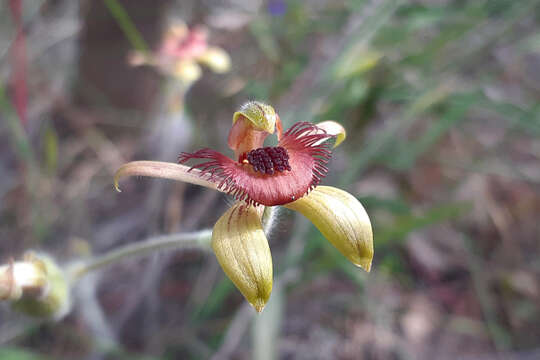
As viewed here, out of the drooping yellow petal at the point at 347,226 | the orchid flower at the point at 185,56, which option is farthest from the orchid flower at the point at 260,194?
the orchid flower at the point at 185,56

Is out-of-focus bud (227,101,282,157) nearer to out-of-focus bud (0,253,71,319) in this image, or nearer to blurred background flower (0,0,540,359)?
out-of-focus bud (0,253,71,319)

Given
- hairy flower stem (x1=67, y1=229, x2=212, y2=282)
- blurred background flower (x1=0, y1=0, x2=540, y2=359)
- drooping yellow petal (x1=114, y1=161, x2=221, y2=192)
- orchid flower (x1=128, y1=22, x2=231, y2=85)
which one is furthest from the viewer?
orchid flower (x1=128, y1=22, x2=231, y2=85)

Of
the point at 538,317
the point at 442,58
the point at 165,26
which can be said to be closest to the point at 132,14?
the point at 165,26

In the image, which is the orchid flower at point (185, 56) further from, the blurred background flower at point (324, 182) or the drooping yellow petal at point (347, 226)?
the drooping yellow petal at point (347, 226)

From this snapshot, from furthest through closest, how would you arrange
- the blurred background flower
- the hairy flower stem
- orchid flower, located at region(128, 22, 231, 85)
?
orchid flower, located at region(128, 22, 231, 85), the blurred background flower, the hairy flower stem

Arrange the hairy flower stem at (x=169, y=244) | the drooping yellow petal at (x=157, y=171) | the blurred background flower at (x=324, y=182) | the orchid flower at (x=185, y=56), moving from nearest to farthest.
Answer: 1. the drooping yellow petal at (x=157, y=171)
2. the hairy flower stem at (x=169, y=244)
3. the blurred background flower at (x=324, y=182)
4. the orchid flower at (x=185, y=56)

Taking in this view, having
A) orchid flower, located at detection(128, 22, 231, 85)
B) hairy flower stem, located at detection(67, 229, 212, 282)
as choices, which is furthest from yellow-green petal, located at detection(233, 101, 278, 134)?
orchid flower, located at detection(128, 22, 231, 85)
